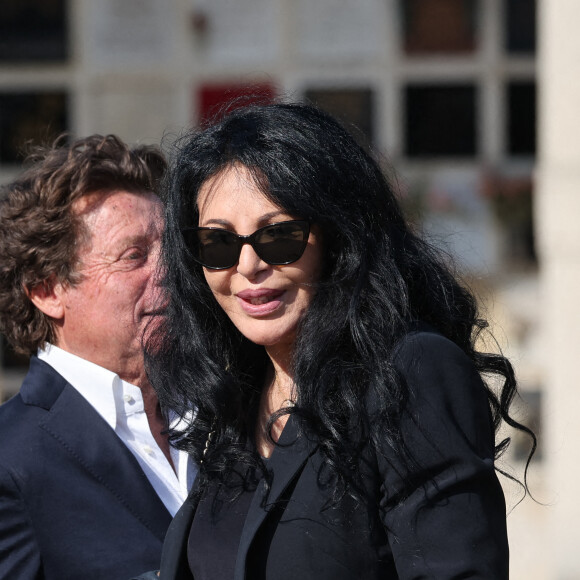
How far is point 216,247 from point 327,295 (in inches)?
8.8

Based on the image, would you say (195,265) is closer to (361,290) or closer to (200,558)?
(361,290)

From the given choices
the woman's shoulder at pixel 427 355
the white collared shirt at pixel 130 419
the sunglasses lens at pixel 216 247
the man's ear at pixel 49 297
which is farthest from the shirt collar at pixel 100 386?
the woman's shoulder at pixel 427 355

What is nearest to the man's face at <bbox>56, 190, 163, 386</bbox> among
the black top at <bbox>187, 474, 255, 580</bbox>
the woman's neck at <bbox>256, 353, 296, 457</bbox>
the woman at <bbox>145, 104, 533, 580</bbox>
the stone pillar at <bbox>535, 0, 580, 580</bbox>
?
the woman at <bbox>145, 104, 533, 580</bbox>

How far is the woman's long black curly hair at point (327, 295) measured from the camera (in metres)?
1.85

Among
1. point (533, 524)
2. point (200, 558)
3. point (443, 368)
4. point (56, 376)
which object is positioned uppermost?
point (443, 368)

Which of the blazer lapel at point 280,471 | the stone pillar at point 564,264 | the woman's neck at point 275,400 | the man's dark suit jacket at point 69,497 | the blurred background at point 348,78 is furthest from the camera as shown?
the blurred background at point 348,78

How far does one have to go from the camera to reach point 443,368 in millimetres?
1763

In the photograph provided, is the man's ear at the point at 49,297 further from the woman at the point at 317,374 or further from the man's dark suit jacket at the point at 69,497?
the woman at the point at 317,374

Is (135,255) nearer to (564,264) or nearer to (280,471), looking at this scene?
(280,471)

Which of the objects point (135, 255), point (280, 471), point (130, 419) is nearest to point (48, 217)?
point (135, 255)

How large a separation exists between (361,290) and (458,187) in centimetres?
583

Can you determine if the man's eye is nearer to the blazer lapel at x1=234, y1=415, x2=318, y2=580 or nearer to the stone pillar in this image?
the blazer lapel at x1=234, y1=415, x2=318, y2=580

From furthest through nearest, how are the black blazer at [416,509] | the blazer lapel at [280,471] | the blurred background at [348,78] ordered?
the blurred background at [348,78]
the blazer lapel at [280,471]
the black blazer at [416,509]

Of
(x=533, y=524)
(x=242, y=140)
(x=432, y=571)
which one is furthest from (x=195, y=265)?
(x=533, y=524)
